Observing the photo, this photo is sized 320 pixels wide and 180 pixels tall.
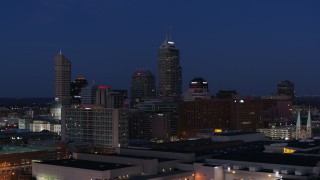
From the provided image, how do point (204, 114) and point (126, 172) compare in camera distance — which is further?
point (204, 114)

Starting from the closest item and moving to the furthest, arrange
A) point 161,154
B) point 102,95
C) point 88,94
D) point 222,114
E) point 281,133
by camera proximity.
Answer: point 161,154
point 281,133
point 222,114
point 102,95
point 88,94

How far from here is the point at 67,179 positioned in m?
58.3

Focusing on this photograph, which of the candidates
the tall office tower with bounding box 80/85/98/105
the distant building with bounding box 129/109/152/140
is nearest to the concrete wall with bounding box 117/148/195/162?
the distant building with bounding box 129/109/152/140

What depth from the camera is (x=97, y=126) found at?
10612 centimetres

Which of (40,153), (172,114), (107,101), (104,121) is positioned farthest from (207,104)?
(40,153)

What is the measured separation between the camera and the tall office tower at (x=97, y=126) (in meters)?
102

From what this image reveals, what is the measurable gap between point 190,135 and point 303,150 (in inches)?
2512

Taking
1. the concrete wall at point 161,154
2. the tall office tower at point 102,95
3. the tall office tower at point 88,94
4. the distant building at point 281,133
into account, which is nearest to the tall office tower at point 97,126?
the concrete wall at point 161,154

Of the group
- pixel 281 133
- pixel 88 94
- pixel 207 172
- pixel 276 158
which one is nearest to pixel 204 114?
pixel 281 133

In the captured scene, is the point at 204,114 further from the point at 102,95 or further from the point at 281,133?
the point at 102,95

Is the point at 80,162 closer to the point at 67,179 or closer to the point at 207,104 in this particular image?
the point at 67,179

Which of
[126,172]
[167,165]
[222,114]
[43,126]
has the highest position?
[222,114]

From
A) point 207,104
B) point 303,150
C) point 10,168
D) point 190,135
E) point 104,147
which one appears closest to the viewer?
point 303,150

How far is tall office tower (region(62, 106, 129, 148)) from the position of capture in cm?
10231
